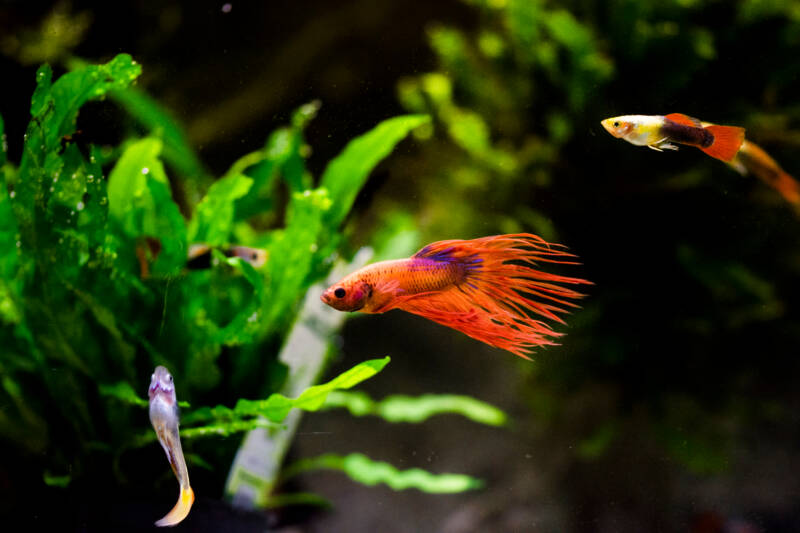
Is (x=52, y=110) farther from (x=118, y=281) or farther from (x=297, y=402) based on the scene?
(x=297, y=402)

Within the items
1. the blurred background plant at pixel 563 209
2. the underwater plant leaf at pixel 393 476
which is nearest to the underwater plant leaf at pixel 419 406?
the blurred background plant at pixel 563 209

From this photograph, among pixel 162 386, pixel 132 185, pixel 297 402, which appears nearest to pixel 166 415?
pixel 162 386

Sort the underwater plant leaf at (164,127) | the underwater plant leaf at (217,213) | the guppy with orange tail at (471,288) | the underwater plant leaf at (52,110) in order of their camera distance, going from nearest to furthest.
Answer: the guppy with orange tail at (471,288) < the underwater plant leaf at (52,110) < the underwater plant leaf at (217,213) < the underwater plant leaf at (164,127)

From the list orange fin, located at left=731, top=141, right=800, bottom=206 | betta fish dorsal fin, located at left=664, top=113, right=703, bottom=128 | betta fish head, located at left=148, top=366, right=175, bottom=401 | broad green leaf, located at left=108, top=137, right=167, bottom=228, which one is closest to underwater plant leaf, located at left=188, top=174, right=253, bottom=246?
broad green leaf, located at left=108, top=137, right=167, bottom=228

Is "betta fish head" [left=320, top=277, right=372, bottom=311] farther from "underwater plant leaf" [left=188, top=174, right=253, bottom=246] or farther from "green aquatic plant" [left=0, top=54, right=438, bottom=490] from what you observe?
"underwater plant leaf" [left=188, top=174, right=253, bottom=246]

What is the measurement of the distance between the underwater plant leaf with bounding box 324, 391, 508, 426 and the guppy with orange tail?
0.81 m

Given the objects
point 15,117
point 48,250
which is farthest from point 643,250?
point 15,117

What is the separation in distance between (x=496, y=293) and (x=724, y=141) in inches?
14.7

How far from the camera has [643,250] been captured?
1.32 meters

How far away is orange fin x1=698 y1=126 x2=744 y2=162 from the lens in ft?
2.37

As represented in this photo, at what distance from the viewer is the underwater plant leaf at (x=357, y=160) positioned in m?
1.02

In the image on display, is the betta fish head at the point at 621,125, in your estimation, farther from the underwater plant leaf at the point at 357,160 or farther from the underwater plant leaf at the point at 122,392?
the underwater plant leaf at the point at 122,392

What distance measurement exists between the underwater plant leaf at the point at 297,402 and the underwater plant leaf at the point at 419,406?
1.63ft

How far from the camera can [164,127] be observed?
4.85 ft
